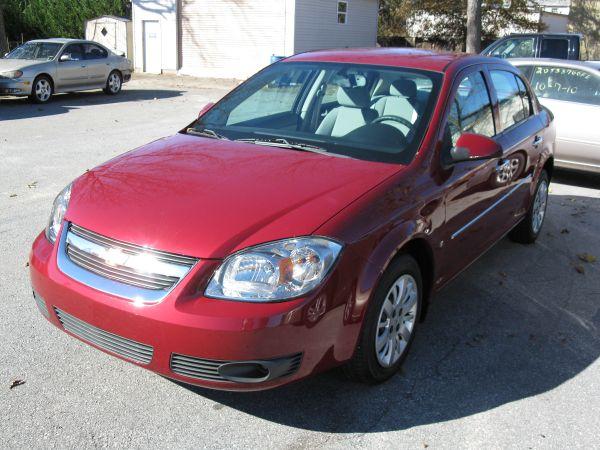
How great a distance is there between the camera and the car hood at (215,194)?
2842 millimetres

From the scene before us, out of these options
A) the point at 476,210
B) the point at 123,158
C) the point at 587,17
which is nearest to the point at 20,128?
the point at 123,158

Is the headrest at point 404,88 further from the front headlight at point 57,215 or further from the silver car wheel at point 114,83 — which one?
the silver car wheel at point 114,83

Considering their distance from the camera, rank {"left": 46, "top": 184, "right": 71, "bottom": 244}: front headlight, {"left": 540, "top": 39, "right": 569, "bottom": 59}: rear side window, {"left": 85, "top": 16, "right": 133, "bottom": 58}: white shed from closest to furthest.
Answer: {"left": 46, "top": 184, "right": 71, "bottom": 244}: front headlight → {"left": 540, "top": 39, "right": 569, "bottom": 59}: rear side window → {"left": 85, "top": 16, "right": 133, "bottom": 58}: white shed

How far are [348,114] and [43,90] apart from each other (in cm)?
1366

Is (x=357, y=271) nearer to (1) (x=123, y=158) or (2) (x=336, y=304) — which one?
(2) (x=336, y=304)

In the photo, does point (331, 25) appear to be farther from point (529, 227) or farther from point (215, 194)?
point (215, 194)

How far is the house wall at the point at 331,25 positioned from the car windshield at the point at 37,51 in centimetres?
1036

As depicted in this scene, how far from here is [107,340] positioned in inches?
115

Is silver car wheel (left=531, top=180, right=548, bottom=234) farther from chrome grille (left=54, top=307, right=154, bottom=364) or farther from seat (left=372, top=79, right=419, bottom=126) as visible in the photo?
chrome grille (left=54, top=307, right=154, bottom=364)

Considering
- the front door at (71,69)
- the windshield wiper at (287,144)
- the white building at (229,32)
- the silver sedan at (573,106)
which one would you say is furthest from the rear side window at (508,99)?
the white building at (229,32)

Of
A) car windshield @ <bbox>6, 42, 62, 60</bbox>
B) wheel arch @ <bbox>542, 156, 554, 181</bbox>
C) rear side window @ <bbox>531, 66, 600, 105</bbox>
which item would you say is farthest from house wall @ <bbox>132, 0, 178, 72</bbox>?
wheel arch @ <bbox>542, 156, 554, 181</bbox>

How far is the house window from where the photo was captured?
27.1 m

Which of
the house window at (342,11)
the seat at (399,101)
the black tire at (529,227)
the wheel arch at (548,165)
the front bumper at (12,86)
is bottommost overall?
the black tire at (529,227)

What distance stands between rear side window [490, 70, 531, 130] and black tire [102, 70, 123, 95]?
14879 millimetres
